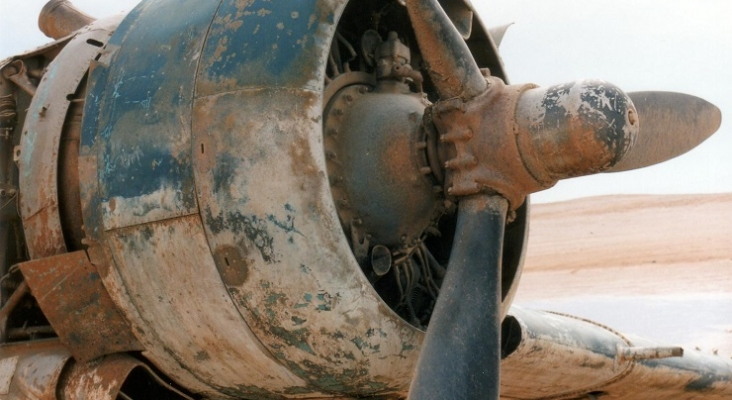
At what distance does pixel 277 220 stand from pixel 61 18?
2.82m

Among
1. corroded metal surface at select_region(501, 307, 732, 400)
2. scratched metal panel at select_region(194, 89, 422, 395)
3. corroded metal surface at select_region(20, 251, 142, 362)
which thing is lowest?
corroded metal surface at select_region(501, 307, 732, 400)

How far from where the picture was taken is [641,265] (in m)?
25.8

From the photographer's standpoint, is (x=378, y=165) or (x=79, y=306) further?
(x=79, y=306)

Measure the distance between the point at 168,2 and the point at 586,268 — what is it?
23.5 meters

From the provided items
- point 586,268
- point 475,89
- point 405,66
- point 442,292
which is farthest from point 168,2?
point 586,268

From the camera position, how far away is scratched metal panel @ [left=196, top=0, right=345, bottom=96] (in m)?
3.40

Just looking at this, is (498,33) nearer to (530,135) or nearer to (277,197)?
(530,135)

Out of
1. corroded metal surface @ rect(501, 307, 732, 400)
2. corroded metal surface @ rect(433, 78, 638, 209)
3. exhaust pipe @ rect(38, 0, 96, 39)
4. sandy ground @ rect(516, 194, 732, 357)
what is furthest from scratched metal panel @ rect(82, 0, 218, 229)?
sandy ground @ rect(516, 194, 732, 357)

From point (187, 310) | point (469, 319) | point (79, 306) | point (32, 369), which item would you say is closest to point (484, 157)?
point (469, 319)

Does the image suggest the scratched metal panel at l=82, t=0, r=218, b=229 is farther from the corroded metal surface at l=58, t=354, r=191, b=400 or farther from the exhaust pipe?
the exhaust pipe

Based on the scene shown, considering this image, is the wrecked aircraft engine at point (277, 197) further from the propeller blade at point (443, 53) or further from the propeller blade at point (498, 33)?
→ the propeller blade at point (498, 33)

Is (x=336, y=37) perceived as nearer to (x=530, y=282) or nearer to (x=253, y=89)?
(x=253, y=89)

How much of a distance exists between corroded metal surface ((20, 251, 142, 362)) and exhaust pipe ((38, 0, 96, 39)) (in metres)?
2.00

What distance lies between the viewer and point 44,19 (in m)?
5.50
